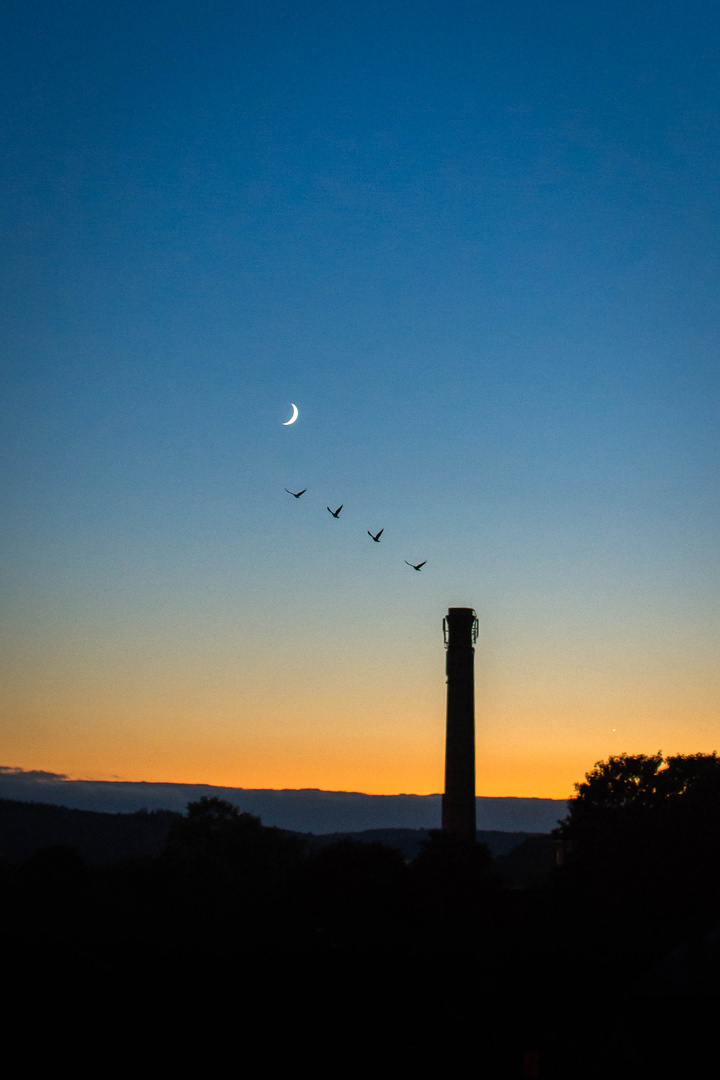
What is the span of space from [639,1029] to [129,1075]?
57.6 ft

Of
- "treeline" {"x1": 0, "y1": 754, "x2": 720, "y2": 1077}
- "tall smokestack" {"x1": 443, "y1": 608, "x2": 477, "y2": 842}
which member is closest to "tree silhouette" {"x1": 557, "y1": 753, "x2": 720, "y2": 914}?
"treeline" {"x1": 0, "y1": 754, "x2": 720, "y2": 1077}

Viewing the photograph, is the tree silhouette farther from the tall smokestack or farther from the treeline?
the tall smokestack

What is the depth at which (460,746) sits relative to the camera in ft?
213

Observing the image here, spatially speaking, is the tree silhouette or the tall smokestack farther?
the tall smokestack

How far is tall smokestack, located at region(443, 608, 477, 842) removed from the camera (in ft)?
209

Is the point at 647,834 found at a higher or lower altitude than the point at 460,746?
lower

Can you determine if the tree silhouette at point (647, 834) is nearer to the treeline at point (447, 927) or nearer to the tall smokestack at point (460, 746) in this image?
the treeline at point (447, 927)

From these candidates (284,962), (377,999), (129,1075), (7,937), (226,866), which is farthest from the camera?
(226,866)

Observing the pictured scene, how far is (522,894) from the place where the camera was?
59094 millimetres

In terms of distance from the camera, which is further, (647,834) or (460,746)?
(460,746)

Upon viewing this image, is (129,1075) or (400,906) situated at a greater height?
(400,906)

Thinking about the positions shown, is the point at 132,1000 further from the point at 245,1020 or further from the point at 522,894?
the point at 522,894

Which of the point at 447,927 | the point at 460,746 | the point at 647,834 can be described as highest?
the point at 460,746

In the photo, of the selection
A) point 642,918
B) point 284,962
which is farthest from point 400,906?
point 642,918
